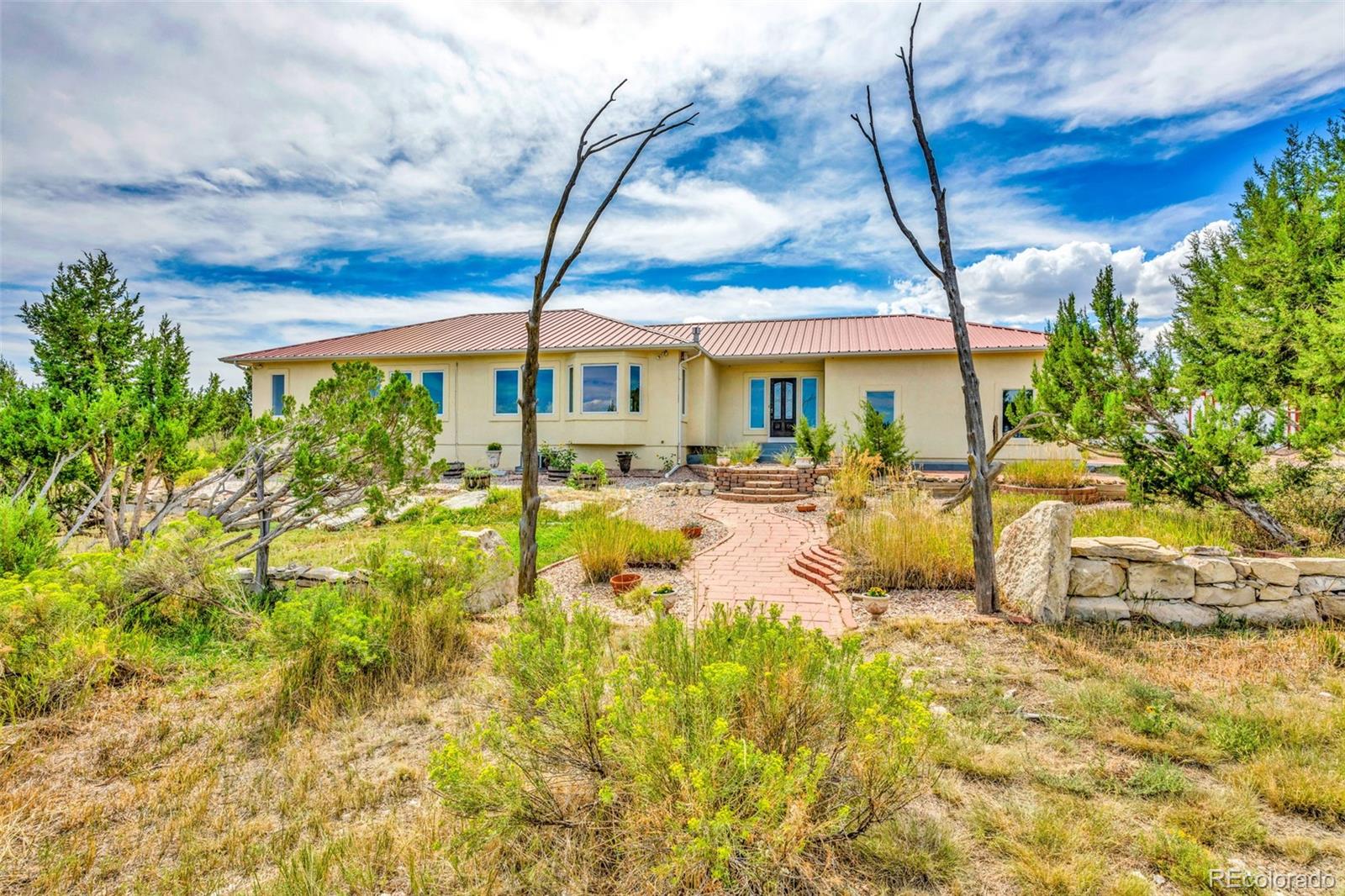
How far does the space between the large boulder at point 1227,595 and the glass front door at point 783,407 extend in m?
13.1

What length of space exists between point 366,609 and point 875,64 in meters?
6.35

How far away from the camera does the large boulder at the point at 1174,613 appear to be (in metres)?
4.73

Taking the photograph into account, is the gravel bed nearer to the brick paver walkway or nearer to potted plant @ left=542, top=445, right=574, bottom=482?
the brick paver walkway

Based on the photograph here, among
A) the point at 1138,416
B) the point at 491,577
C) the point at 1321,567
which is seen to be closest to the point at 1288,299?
the point at 1138,416

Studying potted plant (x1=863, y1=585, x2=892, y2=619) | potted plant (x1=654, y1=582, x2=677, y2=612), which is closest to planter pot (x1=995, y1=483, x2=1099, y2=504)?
potted plant (x1=863, y1=585, x2=892, y2=619)

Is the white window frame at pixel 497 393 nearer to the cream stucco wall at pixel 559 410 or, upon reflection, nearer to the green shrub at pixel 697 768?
the cream stucco wall at pixel 559 410

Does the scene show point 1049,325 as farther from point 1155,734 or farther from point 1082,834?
point 1082,834

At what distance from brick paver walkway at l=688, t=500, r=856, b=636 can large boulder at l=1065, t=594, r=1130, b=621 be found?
1.82 meters

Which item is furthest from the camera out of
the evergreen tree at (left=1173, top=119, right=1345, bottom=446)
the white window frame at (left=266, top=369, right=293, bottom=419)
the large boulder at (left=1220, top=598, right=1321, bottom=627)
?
the white window frame at (left=266, top=369, right=293, bottom=419)

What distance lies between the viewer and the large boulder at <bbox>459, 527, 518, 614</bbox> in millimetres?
4980

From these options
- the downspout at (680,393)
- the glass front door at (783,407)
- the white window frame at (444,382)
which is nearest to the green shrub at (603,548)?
the downspout at (680,393)

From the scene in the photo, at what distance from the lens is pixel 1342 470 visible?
7605 millimetres

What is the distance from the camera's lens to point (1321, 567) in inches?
188

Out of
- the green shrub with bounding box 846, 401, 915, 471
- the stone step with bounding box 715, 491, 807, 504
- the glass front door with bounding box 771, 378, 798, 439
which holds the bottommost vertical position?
the stone step with bounding box 715, 491, 807, 504
